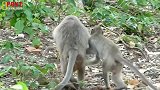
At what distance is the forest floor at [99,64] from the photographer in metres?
6.05

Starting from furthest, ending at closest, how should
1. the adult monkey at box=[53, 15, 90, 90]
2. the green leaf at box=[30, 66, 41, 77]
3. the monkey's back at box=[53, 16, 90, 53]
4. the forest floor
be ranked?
1. the forest floor
2. the monkey's back at box=[53, 16, 90, 53]
3. the adult monkey at box=[53, 15, 90, 90]
4. the green leaf at box=[30, 66, 41, 77]

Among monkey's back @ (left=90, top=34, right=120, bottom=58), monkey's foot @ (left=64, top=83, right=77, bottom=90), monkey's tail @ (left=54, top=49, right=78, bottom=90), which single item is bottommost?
monkey's foot @ (left=64, top=83, right=77, bottom=90)

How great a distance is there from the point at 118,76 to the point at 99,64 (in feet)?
4.15

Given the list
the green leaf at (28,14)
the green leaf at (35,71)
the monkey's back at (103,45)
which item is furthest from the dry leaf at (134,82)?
the green leaf at (28,14)

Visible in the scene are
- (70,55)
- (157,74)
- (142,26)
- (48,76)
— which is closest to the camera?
(70,55)

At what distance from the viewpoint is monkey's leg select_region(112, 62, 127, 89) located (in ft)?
18.4

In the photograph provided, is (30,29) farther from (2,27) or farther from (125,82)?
(2,27)

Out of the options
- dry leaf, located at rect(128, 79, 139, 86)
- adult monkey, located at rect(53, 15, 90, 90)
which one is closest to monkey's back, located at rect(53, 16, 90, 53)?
adult monkey, located at rect(53, 15, 90, 90)

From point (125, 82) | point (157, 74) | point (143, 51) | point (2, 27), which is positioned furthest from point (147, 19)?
point (2, 27)

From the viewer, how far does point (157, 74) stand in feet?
21.7

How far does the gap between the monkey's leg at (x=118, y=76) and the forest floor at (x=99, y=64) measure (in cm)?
23

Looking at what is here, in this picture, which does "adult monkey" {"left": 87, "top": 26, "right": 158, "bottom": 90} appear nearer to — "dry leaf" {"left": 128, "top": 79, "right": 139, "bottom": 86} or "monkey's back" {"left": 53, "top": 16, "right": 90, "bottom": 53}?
"monkey's back" {"left": 53, "top": 16, "right": 90, "bottom": 53}

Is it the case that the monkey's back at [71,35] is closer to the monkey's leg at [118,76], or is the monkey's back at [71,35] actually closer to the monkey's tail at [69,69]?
the monkey's tail at [69,69]

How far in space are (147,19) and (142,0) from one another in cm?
62
